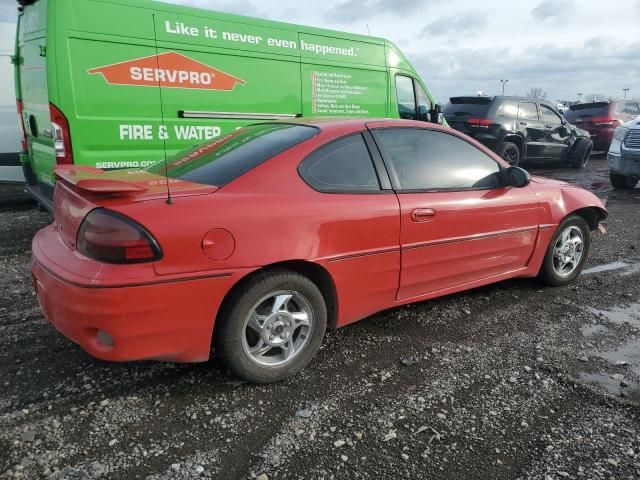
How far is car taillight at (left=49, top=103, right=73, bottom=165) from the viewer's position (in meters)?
5.14

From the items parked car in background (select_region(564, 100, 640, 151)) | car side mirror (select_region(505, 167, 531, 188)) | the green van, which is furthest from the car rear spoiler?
parked car in background (select_region(564, 100, 640, 151))

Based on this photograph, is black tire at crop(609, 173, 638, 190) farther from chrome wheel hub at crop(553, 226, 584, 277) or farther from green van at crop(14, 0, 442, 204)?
chrome wheel hub at crop(553, 226, 584, 277)

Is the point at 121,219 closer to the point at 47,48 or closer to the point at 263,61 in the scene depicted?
the point at 47,48

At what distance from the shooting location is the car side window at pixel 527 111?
460 inches

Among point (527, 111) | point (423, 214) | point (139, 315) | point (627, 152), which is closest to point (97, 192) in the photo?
point (139, 315)

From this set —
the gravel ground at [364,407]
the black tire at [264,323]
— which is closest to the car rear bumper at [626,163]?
the gravel ground at [364,407]

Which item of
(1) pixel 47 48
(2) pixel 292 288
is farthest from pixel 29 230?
Answer: (2) pixel 292 288

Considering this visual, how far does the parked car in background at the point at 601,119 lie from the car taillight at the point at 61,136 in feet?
48.9

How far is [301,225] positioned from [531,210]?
216 centimetres

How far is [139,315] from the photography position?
2.42 metres

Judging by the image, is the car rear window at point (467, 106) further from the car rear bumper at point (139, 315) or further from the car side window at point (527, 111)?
the car rear bumper at point (139, 315)

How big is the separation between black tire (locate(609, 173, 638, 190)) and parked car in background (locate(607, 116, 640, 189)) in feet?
0.08

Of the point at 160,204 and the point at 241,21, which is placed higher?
the point at 241,21

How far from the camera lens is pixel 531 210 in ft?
13.3
